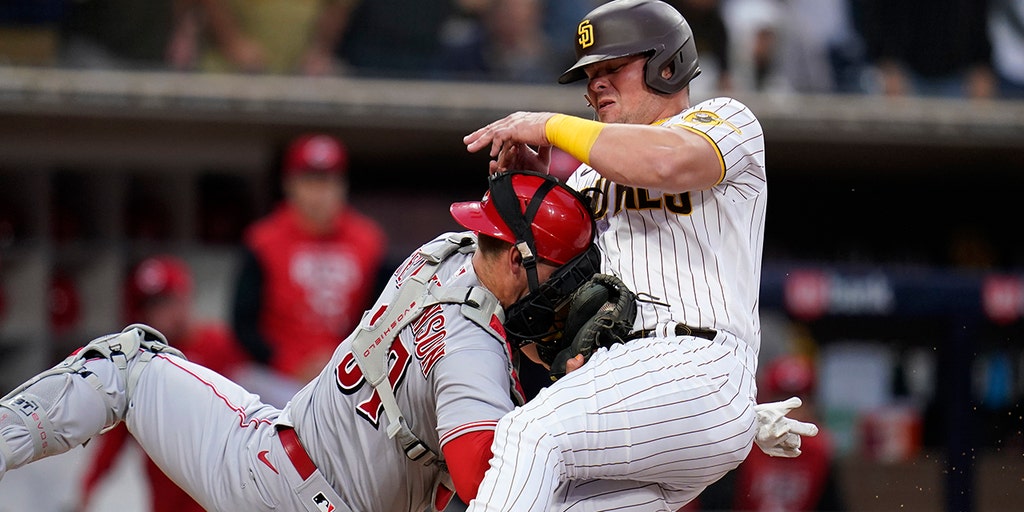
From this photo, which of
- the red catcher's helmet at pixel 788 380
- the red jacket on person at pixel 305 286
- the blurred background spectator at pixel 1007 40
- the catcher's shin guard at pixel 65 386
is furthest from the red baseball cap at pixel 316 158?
the blurred background spectator at pixel 1007 40

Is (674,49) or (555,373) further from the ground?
(674,49)

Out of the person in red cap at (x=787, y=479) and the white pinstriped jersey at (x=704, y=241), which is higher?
the white pinstriped jersey at (x=704, y=241)

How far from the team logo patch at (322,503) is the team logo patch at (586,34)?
50.9 inches

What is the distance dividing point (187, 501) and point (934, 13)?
5110 mm

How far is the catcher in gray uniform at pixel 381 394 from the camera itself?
320 cm

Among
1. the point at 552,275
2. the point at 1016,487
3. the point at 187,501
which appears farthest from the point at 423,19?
the point at 552,275

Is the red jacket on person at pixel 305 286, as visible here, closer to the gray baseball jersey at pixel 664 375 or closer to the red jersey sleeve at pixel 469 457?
the gray baseball jersey at pixel 664 375

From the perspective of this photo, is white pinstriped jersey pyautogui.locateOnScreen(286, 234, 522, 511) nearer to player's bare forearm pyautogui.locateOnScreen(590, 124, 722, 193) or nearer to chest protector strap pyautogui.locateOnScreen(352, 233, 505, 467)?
chest protector strap pyautogui.locateOnScreen(352, 233, 505, 467)

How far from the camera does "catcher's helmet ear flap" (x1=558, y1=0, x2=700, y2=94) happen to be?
332 centimetres

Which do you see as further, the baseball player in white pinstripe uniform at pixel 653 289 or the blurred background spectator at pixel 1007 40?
the blurred background spectator at pixel 1007 40

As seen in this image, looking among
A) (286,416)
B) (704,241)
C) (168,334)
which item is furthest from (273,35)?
(704,241)

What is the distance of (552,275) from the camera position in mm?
3270

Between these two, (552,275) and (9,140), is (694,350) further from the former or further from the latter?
(9,140)

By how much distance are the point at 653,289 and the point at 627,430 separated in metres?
0.40
